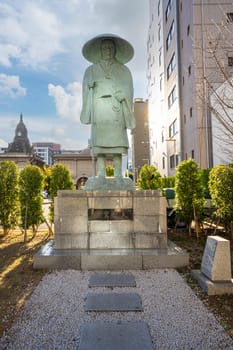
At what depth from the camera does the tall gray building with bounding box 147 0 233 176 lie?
46.3ft

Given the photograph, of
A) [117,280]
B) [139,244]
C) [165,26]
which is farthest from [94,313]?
[165,26]

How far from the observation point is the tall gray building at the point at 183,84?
14.1 metres

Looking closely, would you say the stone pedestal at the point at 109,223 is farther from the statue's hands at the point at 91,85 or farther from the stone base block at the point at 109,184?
the statue's hands at the point at 91,85

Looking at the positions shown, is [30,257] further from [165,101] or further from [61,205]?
[165,101]

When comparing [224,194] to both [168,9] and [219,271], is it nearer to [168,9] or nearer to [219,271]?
[219,271]

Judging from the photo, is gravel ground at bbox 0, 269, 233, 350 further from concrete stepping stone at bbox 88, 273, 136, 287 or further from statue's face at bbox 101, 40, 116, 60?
statue's face at bbox 101, 40, 116, 60

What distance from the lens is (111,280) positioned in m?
3.98

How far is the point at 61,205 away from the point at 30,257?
1.62 meters

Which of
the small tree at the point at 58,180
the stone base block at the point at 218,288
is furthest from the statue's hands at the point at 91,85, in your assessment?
the stone base block at the point at 218,288

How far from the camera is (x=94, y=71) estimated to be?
584 cm

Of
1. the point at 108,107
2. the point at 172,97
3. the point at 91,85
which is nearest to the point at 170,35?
the point at 172,97

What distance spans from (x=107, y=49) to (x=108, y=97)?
1100mm

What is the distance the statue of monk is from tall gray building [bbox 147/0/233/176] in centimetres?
460

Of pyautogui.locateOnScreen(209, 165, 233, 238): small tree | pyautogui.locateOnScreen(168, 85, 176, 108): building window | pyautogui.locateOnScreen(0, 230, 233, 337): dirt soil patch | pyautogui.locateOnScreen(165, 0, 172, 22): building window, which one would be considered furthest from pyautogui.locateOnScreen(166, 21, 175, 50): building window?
pyautogui.locateOnScreen(0, 230, 233, 337): dirt soil patch
